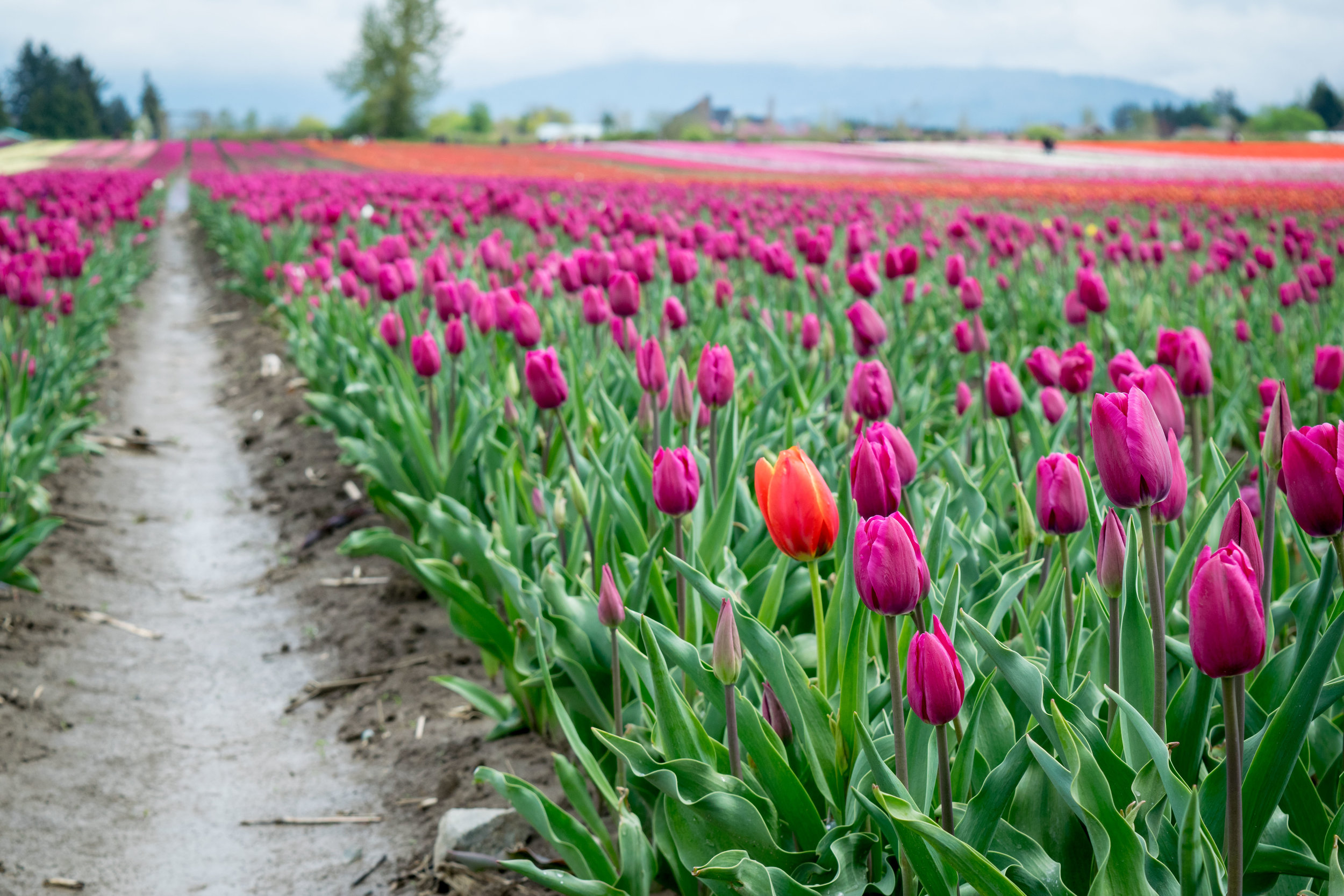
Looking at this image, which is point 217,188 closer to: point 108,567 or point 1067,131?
point 108,567

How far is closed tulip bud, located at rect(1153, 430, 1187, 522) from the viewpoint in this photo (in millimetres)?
1376

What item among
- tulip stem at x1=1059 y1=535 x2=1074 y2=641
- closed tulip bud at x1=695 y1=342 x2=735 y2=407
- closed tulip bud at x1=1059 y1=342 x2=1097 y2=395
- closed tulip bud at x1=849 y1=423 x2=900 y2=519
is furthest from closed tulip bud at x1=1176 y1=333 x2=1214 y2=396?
closed tulip bud at x1=849 y1=423 x2=900 y2=519

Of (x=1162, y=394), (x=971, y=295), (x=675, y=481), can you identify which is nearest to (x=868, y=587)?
(x=675, y=481)

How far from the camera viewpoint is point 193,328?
30.7ft

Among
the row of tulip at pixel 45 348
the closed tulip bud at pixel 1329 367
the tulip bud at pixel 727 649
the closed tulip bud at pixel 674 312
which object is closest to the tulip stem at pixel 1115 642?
the tulip bud at pixel 727 649

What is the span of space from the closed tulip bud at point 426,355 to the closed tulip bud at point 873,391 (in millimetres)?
1300

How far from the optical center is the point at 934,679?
113 cm

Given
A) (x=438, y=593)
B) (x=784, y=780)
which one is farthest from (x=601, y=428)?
(x=784, y=780)

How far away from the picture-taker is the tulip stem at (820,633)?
1495 millimetres

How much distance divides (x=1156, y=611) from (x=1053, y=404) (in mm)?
1364

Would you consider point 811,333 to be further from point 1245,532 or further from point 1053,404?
point 1245,532

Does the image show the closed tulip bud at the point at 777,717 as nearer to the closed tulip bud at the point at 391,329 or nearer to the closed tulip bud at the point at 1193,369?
the closed tulip bud at the point at 1193,369

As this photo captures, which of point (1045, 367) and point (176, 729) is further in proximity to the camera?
point (176, 729)

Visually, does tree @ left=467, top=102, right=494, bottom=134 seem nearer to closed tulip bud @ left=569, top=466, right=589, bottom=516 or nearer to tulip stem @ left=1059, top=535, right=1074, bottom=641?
closed tulip bud @ left=569, top=466, right=589, bottom=516
